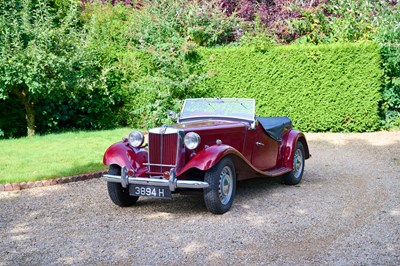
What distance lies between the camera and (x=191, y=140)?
7.12 meters

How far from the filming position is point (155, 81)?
15.2 m

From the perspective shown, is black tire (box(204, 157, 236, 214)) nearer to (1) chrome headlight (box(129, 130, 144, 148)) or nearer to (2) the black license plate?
(2) the black license plate

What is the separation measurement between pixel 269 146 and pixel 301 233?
2.48 m

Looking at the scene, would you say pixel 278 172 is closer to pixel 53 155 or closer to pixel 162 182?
pixel 162 182

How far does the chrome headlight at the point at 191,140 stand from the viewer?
711cm

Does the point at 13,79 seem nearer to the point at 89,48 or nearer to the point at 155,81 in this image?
the point at 89,48

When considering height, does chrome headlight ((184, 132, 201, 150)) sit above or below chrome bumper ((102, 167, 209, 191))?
above

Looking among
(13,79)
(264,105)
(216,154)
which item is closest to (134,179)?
(216,154)

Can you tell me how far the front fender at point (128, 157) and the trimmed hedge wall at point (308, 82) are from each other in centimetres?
797

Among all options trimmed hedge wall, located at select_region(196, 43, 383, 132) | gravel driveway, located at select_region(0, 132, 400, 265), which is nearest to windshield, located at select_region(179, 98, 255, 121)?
gravel driveway, located at select_region(0, 132, 400, 265)

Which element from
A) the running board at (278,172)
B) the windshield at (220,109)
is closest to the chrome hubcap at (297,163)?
the running board at (278,172)

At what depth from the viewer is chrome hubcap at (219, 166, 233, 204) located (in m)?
7.16

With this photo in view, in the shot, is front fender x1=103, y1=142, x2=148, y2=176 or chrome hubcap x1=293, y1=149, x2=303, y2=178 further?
chrome hubcap x1=293, y1=149, x2=303, y2=178

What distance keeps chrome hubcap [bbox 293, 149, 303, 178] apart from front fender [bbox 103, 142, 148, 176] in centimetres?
268
